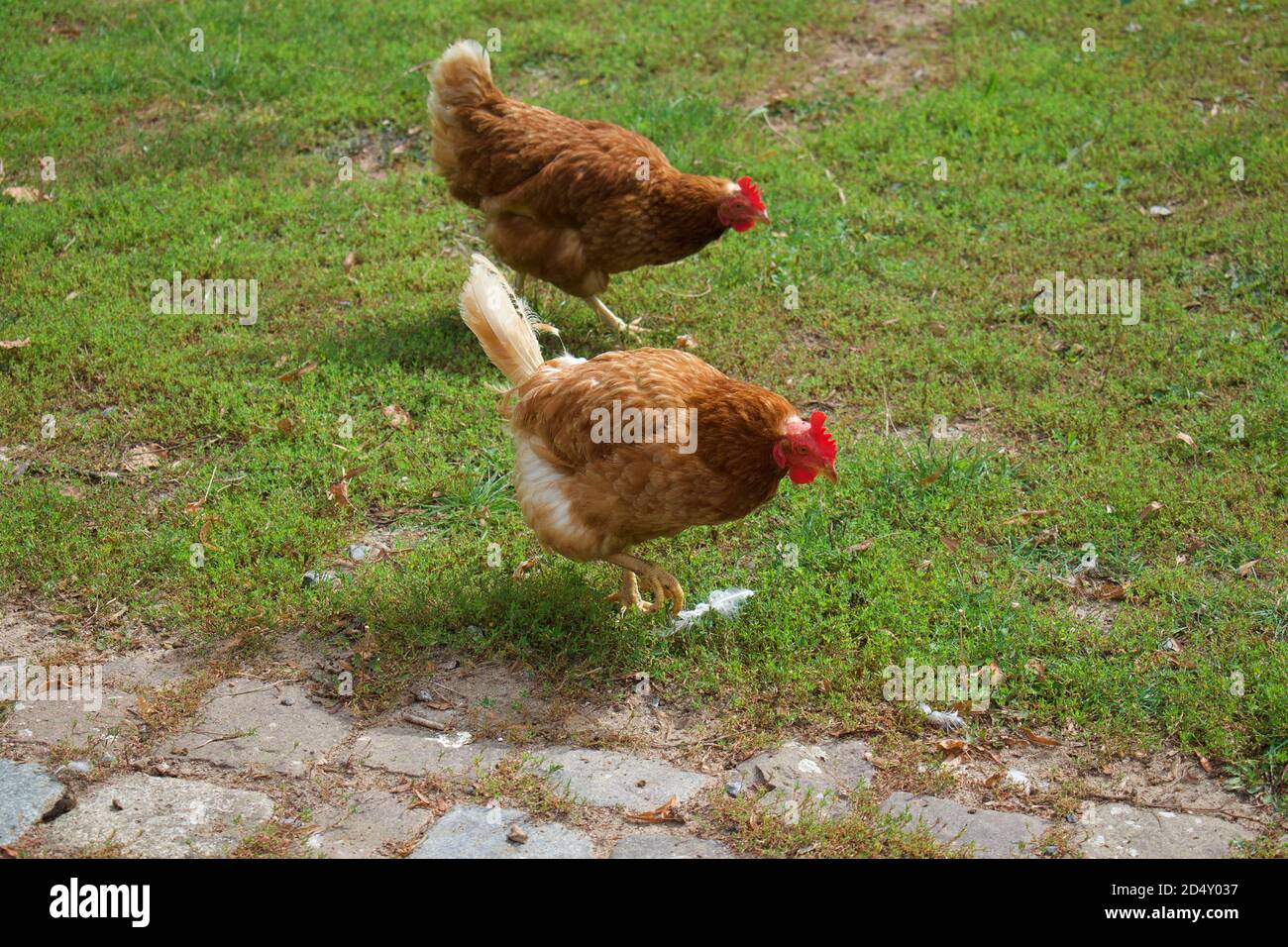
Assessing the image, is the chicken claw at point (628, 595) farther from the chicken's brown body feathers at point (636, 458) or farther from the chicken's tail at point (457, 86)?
the chicken's tail at point (457, 86)

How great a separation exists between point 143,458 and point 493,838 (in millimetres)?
3436

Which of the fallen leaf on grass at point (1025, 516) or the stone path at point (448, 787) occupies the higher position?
the fallen leaf on grass at point (1025, 516)

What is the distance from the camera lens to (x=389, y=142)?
949 cm

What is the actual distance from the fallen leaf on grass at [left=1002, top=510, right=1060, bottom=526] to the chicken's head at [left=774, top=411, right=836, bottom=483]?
154 centimetres

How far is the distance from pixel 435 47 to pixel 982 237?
536 cm

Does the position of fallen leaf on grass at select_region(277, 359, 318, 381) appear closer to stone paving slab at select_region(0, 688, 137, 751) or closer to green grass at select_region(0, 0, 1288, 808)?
green grass at select_region(0, 0, 1288, 808)

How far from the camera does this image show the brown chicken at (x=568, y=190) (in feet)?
23.1

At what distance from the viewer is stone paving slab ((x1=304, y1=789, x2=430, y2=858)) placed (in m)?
4.09

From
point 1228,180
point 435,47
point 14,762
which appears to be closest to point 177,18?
point 435,47

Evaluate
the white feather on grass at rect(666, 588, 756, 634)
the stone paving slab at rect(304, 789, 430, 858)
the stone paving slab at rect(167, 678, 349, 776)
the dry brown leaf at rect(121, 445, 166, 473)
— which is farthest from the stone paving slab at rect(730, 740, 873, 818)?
the dry brown leaf at rect(121, 445, 166, 473)

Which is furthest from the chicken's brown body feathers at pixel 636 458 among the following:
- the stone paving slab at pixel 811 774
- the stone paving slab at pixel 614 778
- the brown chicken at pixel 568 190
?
the brown chicken at pixel 568 190

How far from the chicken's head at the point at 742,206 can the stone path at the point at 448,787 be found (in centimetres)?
343

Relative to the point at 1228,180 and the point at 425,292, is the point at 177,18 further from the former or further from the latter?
the point at 1228,180

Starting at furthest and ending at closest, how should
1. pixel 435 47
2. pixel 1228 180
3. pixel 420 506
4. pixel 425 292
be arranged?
pixel 435 47, pixel 1228 180, pixel 425 292, pixel 420 506
